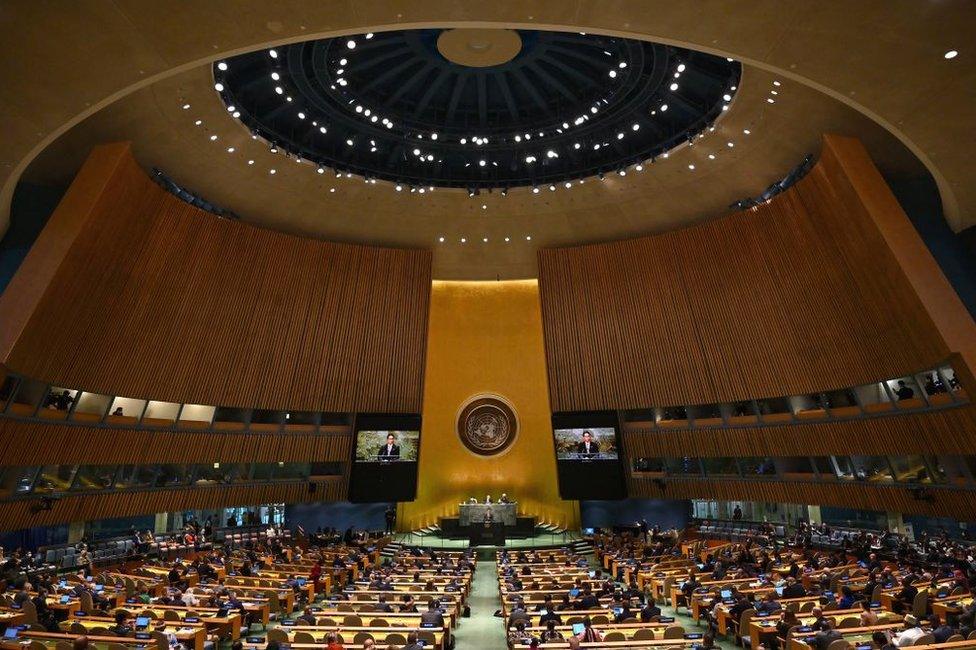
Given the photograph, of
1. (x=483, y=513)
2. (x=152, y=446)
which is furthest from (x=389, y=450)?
(x=152, y=446)

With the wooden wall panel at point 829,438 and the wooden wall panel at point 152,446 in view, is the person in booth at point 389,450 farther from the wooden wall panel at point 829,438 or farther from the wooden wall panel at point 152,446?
the wooden wall panel at point 829,438

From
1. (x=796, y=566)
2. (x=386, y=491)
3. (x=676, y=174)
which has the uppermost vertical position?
(x=676, y=174)

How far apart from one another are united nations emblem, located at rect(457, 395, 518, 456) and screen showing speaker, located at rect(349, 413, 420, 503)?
15.1ft

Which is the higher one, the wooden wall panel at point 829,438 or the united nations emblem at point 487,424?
the united nations emblem at point 487,424

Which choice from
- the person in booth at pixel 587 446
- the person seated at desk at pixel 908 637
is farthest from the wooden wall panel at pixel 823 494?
the person seated at desk at pixel 908 637

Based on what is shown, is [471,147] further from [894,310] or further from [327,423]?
[894,310]

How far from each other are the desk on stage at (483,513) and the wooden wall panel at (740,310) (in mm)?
4490

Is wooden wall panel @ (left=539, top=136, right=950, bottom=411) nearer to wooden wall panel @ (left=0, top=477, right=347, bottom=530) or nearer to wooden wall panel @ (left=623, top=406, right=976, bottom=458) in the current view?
wooden wall panel @ (left=623, top=406, right=976, bottom=458)

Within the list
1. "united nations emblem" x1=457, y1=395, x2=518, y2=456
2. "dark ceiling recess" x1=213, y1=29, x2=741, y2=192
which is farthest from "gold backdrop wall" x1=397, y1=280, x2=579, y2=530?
"dark ceiling recess" x1=213, y1=29, x2=741, y2=192

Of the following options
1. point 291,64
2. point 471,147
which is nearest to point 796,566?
point 471,147

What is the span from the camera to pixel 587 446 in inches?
927

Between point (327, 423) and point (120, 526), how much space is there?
748cm

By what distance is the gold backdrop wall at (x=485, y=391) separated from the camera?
27.6 meters

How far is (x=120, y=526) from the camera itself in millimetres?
19938
